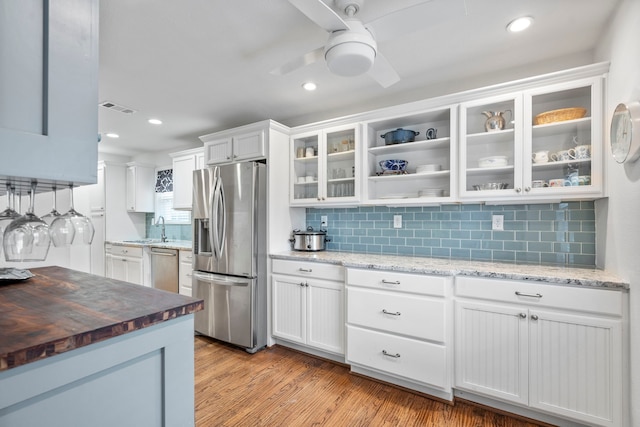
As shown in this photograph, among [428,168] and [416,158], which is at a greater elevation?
[416,158]

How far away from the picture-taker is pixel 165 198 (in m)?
5.22

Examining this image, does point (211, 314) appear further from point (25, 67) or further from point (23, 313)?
point (25, 67)

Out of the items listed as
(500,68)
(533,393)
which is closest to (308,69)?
(500,68)

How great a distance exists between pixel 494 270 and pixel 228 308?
247 centimetres

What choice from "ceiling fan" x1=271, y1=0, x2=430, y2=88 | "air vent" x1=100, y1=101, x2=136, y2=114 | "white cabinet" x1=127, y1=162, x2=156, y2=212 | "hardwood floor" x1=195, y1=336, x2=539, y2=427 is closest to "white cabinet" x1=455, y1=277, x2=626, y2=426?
"hardwood floor" x1=195, y1=336, x2=539, y2=427

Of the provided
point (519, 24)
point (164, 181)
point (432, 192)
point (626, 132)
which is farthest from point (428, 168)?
point (164, 181)

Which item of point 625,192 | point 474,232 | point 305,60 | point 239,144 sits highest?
point 305,60

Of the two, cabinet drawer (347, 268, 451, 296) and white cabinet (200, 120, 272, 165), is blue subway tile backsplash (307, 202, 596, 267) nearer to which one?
cabinet drawer (347, 268, 451, 296)

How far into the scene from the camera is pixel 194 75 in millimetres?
2586

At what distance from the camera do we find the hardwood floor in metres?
1.97

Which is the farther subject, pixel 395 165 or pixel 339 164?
pixel 339 164

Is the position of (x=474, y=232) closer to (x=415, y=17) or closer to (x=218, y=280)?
(x=415, y=17)

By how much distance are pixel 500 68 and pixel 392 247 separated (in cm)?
180

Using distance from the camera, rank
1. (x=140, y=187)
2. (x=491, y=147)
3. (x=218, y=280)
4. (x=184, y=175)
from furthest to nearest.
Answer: (x=140, y=187), (x=184, y=175), (x=218, y=280), (x=491, y=147)
